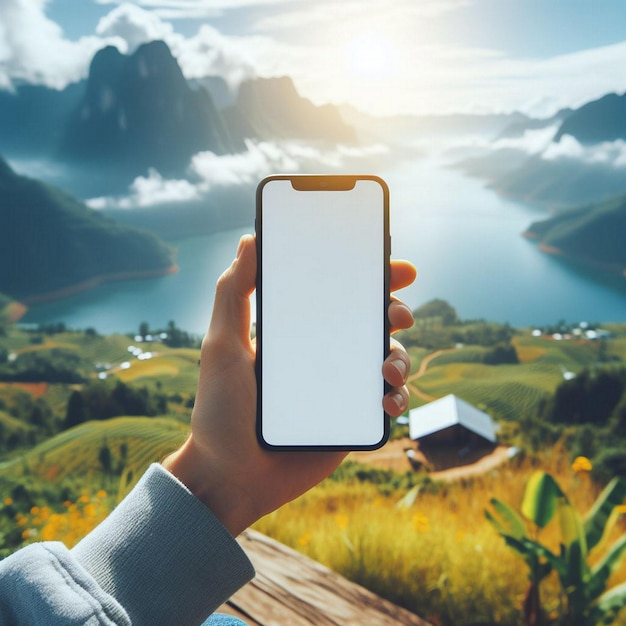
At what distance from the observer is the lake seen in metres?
5.56

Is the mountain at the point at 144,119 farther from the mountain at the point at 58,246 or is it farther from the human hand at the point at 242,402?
the human hand at the point at 242,402

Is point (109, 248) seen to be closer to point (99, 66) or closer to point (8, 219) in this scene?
point (8, 219)

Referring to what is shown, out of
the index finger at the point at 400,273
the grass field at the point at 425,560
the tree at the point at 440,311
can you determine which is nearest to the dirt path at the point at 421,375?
the tree at the point at 440,311

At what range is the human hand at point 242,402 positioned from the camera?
2.62 ft

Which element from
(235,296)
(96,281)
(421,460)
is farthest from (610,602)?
(96,281)

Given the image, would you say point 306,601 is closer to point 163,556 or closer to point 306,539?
point 306,539

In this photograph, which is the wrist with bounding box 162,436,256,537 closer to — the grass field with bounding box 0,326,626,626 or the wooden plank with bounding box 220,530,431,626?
the grass field with bounding box 0,326,626,626

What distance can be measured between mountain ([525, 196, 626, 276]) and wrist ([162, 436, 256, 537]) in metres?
5.47

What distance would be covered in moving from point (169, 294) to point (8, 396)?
1839 millimetres

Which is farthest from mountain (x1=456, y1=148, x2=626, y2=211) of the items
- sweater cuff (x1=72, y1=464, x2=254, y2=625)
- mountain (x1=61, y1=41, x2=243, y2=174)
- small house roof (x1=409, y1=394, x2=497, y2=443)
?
sweater cuff (x1=72, y1=464, x2=254, y2=625)

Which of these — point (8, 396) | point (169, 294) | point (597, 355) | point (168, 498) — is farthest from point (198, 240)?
point (168, 498)

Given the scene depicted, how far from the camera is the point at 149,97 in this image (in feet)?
24.3

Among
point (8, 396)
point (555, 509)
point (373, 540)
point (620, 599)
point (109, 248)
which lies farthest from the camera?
point (109, 248)

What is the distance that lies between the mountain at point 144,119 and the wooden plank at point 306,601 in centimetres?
628
